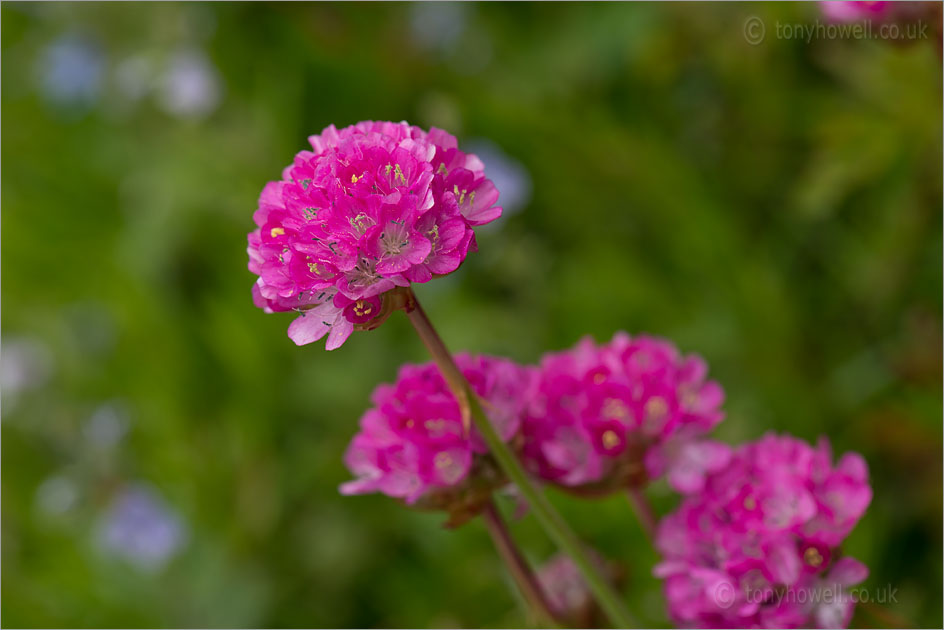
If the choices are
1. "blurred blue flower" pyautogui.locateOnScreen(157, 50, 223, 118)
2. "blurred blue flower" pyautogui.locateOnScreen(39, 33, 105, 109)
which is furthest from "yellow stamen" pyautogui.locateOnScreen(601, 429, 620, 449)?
"blurred blue flower" pyautogui.locateOnScreen(39, 33, 105, 109)

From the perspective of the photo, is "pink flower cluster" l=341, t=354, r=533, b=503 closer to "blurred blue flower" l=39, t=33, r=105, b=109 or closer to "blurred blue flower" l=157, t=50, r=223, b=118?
"blurred blue flower" l=157, t=50, r=223, b=118

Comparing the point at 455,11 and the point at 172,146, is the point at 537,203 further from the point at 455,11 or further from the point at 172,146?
the point at 172,146

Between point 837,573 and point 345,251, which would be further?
point 837,573

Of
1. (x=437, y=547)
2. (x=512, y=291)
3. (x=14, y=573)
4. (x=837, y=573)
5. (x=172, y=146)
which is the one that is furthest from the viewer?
(x=172, y=146)

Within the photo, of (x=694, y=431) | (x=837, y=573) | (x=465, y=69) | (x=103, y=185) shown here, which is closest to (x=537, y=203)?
(x=465, y=69)

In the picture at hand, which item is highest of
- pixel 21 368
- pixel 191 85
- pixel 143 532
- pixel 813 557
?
pixel 191 85

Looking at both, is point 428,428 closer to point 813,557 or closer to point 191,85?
point 813,557

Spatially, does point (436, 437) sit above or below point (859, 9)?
below

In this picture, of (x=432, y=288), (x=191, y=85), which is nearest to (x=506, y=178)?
(x=432, y=288)
